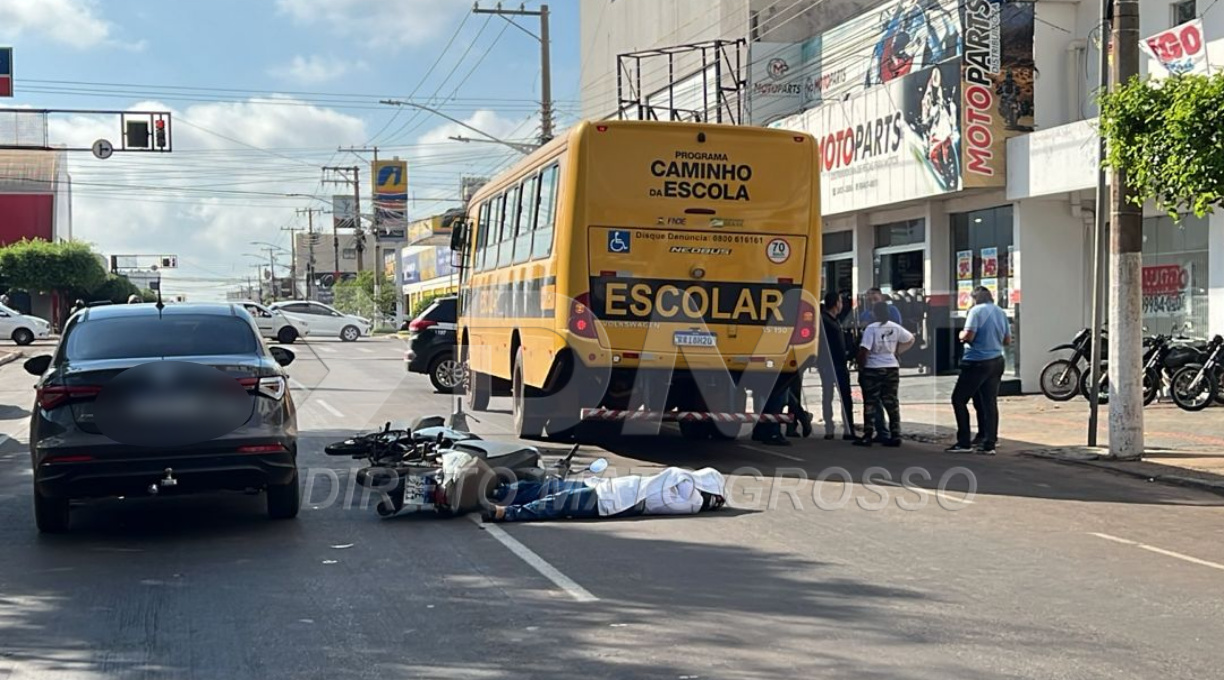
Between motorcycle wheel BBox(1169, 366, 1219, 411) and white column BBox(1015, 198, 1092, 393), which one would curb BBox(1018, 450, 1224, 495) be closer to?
motorcycle wheel BBox(1169, 366, 1219, 411)

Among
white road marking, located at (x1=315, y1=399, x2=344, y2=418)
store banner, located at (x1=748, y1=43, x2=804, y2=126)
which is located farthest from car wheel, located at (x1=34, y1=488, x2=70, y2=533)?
store banner, located at (x1=748, y1=43, x2=804, y2=126)

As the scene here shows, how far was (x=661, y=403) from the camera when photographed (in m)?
13.2

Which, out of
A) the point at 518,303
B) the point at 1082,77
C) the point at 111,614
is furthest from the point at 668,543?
the point at 1082,77

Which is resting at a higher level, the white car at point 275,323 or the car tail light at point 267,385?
the white car at point 275,323

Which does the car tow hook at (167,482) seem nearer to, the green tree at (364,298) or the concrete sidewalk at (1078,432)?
the concrete sidewalk at (1078,432)

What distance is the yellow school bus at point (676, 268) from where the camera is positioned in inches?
499

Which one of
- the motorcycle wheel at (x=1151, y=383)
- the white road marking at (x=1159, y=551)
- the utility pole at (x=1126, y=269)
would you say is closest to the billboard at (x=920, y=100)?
the motorcycle wheel at (x=1151, y=383)

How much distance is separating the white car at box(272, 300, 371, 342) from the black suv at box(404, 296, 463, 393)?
25.4 metres

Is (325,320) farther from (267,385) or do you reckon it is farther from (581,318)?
(267,385)

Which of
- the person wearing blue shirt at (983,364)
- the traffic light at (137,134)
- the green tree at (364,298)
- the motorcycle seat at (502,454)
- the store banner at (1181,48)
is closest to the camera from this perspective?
the motorcycle seat at (502,454)

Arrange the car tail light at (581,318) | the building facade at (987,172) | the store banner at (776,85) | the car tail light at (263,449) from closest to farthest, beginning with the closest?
1. the car tail light at (263,449)
2. the car tail light at (581,318)
3. the building facade at (987,172)
4. the store banner at (776,85)

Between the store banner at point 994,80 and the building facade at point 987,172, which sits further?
the store banner at point 994,80

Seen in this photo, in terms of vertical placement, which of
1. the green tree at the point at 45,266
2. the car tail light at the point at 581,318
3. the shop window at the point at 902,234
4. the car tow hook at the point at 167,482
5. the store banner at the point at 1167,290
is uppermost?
the green tree at the point at 45,266

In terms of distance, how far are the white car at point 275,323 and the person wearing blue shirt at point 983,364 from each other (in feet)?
100
